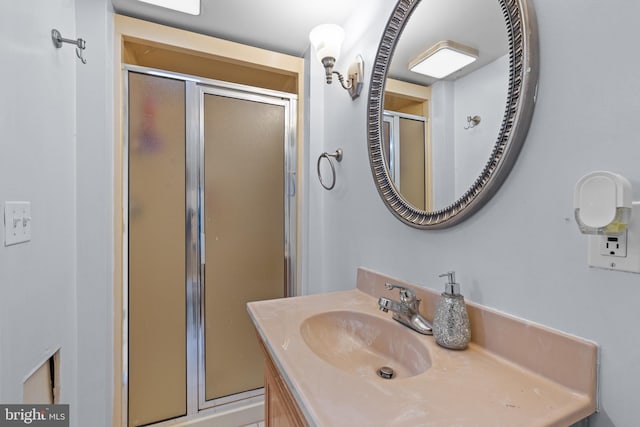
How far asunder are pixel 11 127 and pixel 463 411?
1.37 meters

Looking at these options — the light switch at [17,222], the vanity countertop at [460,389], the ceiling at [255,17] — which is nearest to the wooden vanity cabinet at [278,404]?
the vanity countertop at [460,389]

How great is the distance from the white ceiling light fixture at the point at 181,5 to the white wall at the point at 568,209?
4.83ft

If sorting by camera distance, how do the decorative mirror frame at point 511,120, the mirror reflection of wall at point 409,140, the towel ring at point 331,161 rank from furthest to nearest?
the towel ring at point 331,161 → the mirror reflection of wall at point 409,140 → the decorative mirror frame at point 511,120

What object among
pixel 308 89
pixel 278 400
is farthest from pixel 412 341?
pixel 308 89

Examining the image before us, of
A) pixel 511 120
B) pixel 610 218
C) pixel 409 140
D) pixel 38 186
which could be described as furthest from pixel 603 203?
pixel 38 186

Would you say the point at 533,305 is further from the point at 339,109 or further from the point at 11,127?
the point at 11,127

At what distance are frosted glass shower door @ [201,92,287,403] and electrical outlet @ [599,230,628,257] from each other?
1605mm

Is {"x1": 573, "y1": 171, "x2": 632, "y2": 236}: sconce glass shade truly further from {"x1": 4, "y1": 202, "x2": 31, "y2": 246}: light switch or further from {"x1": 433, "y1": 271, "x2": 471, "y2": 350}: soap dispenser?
{"x1": 4, "y1": 202, "x2": 31, "y2": 246}: light switch

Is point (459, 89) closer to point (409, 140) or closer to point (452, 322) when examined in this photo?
point (409, 140)

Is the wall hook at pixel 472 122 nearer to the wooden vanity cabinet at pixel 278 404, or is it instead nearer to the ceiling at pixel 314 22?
the ceiling at pixel 314 22

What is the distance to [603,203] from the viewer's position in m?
0.52

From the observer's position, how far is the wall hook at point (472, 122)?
82 centimetres

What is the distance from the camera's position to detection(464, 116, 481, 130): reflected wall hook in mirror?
32.3 inches

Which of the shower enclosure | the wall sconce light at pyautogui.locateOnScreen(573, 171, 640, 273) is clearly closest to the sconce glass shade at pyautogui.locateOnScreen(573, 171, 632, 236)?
the wall sconce light at pyautogui.locateOnScreen(573, 171, 640, 273)
